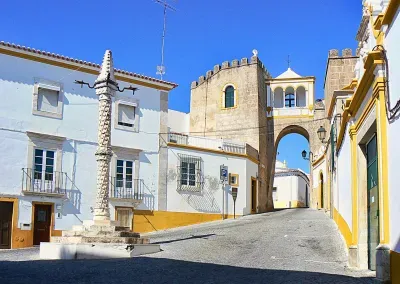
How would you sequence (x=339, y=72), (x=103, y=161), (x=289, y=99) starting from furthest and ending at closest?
(x=289, y=99)
(x=339, y=72)
(x=103, y=161)

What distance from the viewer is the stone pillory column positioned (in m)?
14.0

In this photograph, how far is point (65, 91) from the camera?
21.8 metres

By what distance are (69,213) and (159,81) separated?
7115 millimetres

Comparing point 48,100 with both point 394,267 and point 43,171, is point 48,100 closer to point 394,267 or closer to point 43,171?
point 43,171

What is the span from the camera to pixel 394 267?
7258mm

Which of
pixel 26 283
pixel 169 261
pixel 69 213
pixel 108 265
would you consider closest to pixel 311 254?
pixel 169 261

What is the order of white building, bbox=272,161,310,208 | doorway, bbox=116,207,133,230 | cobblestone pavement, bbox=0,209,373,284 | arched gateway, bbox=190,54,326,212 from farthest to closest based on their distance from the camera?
white building, bbox=272,161,310,208 < arched gateway, bbox=190,54,326,212 < doorway, bbox=116,207,133,230 < cobblestone pavement, bbox=0,209,373,284

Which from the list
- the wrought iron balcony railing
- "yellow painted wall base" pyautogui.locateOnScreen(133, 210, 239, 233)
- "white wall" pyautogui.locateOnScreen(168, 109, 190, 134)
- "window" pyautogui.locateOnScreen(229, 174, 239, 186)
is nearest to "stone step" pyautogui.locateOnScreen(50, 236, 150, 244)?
the wrought iron balcony railing

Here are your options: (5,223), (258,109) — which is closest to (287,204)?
(258,109)

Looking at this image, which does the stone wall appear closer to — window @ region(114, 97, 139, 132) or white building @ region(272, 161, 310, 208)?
window @ region(114, 97, 139, 132)

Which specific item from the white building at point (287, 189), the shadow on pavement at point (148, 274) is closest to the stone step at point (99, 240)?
the shadow on pavement at point (148, 274)

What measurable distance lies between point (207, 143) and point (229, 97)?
7.71 m

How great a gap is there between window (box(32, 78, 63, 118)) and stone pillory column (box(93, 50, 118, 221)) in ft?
23.5

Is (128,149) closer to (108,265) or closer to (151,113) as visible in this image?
(151,113)
